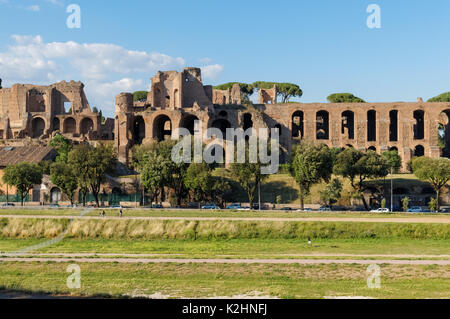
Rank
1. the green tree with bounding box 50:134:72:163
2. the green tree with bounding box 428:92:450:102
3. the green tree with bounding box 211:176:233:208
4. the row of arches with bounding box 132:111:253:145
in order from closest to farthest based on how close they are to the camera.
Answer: the green tree with bounding box 211:176:233:208, the green tree with bounding box 50:134:72:163, the row of arches with bounding box 132:111:253:145, the green tree with bounding box 428:92:450:102

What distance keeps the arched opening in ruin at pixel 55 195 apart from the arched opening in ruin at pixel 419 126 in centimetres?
5605

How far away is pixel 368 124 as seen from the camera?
75062 millimetres

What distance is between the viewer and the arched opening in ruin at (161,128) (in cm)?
6831

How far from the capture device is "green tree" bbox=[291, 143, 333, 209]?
44188 millimetres

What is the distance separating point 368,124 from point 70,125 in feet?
164

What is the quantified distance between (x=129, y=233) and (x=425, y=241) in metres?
18.3

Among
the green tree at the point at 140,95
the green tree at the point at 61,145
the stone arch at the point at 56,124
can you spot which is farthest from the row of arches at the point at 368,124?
the green tree at the point at 140,95

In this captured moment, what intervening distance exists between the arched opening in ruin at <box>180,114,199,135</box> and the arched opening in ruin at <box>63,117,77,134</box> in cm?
2022

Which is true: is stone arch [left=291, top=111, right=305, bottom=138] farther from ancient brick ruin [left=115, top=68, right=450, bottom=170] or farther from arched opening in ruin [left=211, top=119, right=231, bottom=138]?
arched opening in ruin [left=211, top=119, right=231, bottom=138]

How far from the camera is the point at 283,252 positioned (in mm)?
23438

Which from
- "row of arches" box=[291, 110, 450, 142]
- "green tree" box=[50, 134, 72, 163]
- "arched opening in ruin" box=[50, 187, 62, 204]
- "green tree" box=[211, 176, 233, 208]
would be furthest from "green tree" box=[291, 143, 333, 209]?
"green tree" box=[50, 134, 72, 163]

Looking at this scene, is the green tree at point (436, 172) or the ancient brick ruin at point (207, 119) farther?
the ancient brick ruin at point (207, 119)

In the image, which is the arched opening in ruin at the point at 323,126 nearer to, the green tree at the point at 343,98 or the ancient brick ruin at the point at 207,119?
the ancient brick ruin at the point at 207,119
